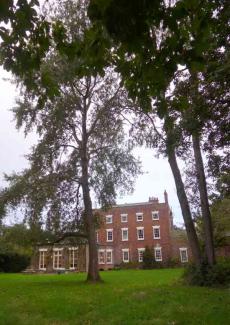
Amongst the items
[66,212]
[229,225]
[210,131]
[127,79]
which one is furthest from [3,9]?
[229,225]

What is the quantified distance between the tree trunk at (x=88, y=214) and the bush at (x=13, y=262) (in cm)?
2471

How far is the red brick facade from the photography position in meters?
59.4

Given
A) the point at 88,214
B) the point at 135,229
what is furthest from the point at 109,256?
the point at 88,214

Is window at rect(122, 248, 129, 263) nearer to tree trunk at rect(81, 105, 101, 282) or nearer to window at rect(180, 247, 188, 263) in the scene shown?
window at rect(180, 247, 188, 263)

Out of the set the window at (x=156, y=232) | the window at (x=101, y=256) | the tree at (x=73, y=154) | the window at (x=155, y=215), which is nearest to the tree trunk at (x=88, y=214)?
the tree at (x=73, y=154)

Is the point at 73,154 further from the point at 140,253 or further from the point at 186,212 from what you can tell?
the point at 140,253

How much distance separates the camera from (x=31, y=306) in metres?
11.0

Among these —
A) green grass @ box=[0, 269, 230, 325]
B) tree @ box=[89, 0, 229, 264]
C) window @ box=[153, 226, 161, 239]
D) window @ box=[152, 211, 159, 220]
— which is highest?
window @ box=[152, 211, 159, 220]

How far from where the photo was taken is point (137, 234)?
61.6 m

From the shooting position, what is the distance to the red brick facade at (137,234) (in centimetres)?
5944

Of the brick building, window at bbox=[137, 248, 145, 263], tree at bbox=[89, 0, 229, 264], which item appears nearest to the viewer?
tree at bbox=[89, 0, 229, 264]

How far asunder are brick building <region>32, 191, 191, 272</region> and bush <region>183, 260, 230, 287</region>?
1582 inches

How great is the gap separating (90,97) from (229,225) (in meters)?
16.3

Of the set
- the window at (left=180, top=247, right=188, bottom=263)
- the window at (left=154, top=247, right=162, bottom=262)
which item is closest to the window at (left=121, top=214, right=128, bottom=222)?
the window at (left=154, top=247, right=162, bottom=262)
